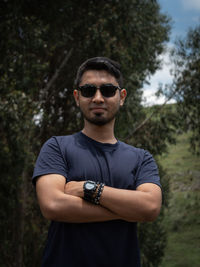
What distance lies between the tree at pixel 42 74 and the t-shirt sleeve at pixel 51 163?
3849 millimetres

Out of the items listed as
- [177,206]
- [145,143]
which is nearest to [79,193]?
[145,143]

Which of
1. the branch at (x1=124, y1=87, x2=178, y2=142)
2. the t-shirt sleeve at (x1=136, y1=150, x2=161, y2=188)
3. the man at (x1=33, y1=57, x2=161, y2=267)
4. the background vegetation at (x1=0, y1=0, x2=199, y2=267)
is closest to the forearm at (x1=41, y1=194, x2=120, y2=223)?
the man at (x1=33, y1=57, x2=161, y2=267)

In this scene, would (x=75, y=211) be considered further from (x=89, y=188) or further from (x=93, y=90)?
(x=93, y=90)

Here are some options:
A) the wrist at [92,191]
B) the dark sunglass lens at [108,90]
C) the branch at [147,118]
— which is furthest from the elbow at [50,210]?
the branch at [147,118]

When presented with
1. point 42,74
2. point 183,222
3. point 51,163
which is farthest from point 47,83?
point 183,222

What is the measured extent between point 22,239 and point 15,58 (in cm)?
463

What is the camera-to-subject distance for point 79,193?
7.50 ft

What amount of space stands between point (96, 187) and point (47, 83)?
8.07m

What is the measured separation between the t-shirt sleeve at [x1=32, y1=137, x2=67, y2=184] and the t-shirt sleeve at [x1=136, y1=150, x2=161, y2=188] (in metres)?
0.60

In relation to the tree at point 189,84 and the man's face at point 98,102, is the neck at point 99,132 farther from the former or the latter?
the tree at point 189,84

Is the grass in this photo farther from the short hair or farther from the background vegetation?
the short hair

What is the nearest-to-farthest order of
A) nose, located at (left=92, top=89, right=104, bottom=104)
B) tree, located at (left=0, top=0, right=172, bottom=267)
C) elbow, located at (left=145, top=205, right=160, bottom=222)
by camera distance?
elbow, located at (left=145, top=205, right=160, bottom=222) → nose, located at (left=92, top=89, right=104, bottom=104) → tree, located at (left=0, top=0, right=172, bottom=267)

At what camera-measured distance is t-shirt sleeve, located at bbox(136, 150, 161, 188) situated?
2557 millimetres

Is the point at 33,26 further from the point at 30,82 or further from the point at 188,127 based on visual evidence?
the point at 188,127
